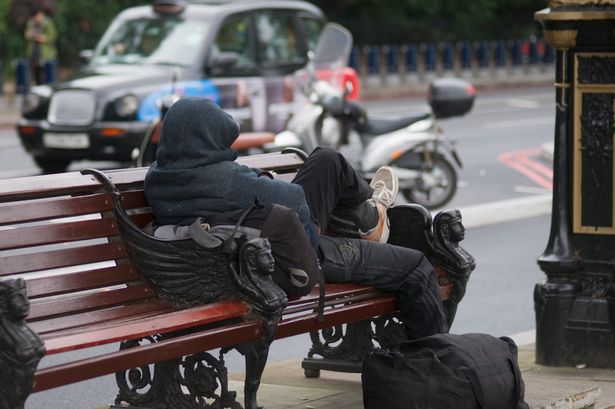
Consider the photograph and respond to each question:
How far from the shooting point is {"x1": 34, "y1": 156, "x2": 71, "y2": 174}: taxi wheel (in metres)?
15.6

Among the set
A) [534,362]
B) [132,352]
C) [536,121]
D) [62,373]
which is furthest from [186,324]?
[536,121]

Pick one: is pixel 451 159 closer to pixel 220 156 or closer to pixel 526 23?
pixel 220 156

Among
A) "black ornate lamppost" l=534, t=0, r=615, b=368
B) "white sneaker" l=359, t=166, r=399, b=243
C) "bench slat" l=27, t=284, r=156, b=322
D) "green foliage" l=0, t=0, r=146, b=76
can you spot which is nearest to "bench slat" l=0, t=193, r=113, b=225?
"bench slat" l=27, t=284, r=156, b=322

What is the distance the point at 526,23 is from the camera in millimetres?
45656

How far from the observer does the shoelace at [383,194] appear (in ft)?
21.2

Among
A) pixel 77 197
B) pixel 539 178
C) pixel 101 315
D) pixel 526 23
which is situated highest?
pixel 77 197

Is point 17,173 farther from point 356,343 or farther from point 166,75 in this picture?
point 356,343

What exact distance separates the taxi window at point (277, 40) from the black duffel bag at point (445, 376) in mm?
10990

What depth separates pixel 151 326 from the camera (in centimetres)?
502

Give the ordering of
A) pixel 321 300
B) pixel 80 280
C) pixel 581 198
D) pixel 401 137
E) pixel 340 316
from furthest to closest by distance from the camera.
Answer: pixel 401 137
pixel 581 198
pixel 340 316
pixel 321 300
pixel 80 280

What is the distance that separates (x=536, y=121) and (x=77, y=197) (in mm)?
A: 20015

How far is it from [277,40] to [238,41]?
527mm

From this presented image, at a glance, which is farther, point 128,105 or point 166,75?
point 166,75

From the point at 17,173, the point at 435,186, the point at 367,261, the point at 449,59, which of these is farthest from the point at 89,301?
the point at 449,59
